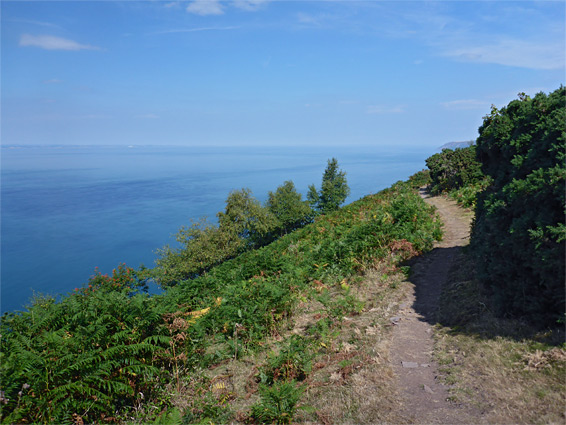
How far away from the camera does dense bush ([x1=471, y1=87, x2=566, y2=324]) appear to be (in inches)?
227

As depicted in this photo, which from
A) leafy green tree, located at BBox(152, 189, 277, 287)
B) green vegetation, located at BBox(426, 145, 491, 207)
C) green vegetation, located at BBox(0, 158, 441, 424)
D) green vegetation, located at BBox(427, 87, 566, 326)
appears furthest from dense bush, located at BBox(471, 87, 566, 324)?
leafy green tree, located at BBox(152, 189, 277, 287)

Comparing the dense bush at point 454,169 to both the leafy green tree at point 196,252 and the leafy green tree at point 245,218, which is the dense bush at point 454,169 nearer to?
the leafy green tree at point 245,218

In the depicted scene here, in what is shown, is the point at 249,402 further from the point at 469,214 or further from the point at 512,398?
the point at 469,214

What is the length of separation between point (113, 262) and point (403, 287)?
93.3 meters

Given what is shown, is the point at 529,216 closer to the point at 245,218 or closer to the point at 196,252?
the point at 196,252

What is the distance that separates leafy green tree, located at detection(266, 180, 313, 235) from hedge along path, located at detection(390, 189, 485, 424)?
5363 centimetres

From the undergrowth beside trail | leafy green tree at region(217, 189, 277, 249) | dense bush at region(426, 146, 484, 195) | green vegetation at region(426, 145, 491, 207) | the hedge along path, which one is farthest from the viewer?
leafy green tree at region(217, 189, 277, 249)

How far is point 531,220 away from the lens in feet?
20.2

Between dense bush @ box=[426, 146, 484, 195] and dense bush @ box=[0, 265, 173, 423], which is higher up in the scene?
dense bush @ box=[426, 146, 484, 195]

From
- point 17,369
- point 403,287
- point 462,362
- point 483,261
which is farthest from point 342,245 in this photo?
point 17,369

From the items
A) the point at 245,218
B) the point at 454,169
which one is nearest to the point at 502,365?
the point at 454,169

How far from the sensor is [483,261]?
8.03m

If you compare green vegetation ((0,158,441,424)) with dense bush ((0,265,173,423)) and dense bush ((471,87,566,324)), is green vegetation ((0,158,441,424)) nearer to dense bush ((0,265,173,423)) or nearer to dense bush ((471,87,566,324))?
dense bush ((0,265,173,423))

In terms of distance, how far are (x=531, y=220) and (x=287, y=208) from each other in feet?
205
